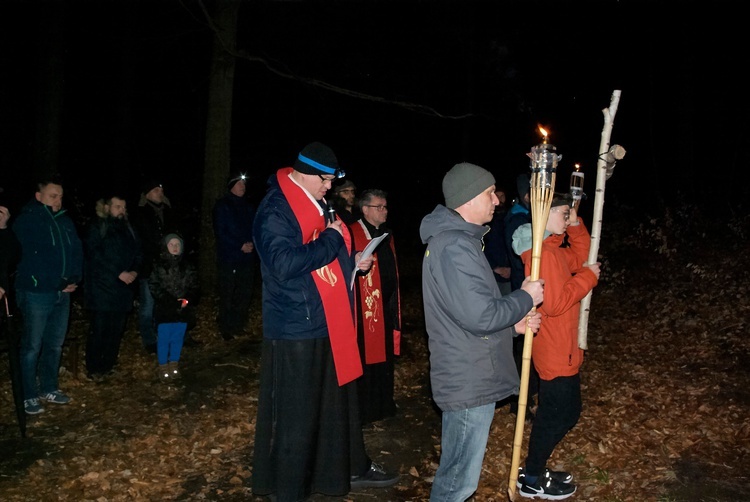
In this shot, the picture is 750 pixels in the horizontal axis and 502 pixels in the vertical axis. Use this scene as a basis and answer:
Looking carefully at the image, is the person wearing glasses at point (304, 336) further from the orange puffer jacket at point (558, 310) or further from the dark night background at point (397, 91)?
the dark night background at point (397, 91)

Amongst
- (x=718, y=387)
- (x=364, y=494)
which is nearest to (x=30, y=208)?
(x=364, y=494)

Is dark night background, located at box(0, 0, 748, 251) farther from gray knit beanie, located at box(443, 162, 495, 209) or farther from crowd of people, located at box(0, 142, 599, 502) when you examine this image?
gray knit beanie, located at box(443, 162, 495, 209)

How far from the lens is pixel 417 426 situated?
6.29 metres

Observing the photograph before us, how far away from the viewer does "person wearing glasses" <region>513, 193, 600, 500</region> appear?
407 cm

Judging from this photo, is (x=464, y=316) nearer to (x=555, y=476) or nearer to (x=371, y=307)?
(x=555, y=476)

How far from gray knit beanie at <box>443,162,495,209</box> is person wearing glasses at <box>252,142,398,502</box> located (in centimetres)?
96

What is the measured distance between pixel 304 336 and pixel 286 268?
0.53 meters

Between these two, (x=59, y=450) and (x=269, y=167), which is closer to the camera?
(x=59, y=450)

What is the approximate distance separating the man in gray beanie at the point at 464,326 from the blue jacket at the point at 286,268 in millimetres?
842

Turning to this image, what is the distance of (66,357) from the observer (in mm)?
8391

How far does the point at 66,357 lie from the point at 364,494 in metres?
5.43

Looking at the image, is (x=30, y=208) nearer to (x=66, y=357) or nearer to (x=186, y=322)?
(x=186, y=322)

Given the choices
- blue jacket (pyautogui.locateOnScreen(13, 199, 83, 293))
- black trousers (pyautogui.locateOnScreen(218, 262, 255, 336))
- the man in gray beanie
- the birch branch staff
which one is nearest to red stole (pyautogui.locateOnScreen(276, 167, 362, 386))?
the man in gray beanie

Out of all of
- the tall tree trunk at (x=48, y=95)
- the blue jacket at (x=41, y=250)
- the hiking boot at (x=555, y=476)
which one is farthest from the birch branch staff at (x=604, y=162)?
the tall tree trunk at (x=48, y=95)
